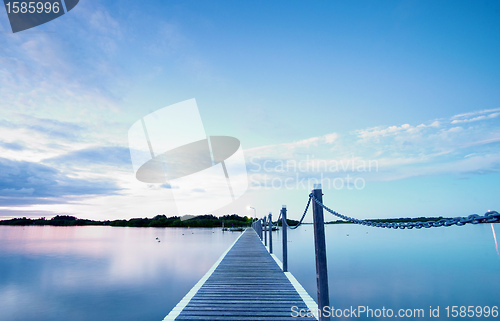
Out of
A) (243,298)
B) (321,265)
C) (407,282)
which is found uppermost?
(321,265)

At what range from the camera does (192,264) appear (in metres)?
23.5

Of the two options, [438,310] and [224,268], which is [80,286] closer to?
[224,268]

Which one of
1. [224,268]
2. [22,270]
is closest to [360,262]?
[224,268]

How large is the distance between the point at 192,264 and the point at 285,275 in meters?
17.7

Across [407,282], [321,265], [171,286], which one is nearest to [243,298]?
[321,265]

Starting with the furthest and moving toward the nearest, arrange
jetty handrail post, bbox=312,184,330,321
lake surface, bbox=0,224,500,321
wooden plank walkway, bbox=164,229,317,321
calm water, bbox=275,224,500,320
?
calm water, bbox=275,224,500,320 < lake surface, bbox=0,224,500,321 < wooden plank walkway, bbox=164,229,317,321 < jetty handrail post, bbox=312,184,330,321

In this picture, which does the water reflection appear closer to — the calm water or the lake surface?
the lake surface

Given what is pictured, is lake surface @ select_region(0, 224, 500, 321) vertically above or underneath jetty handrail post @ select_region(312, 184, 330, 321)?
underneath

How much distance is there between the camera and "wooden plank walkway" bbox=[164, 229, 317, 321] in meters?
4.71

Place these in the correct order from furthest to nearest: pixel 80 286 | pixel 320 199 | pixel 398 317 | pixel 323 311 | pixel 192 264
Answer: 1. pixel 192 264
2. pixel 80 286
3. pixel 398 317
4. pixel 320 199
5. pixel 323 311

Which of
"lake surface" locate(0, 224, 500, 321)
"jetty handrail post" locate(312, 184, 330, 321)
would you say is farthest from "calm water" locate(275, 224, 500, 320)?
"jetty handrail post" locate(312, 184, 330, 321)

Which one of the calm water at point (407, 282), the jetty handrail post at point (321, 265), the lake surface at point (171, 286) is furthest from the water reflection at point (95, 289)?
the jetty handrail post at point (321, 265)

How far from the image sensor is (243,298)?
18.4 ft

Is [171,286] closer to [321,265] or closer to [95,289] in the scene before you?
[95,289]
